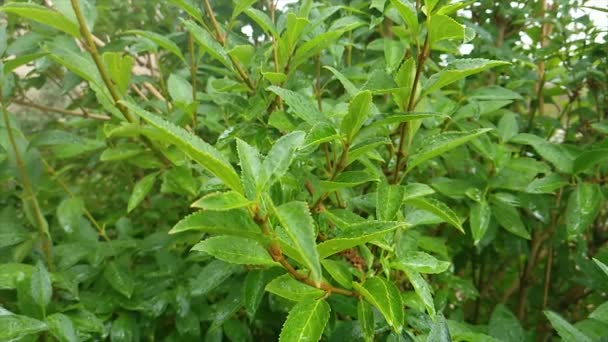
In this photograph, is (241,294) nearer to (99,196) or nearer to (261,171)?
(261,171)

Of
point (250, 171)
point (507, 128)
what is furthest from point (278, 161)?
point (507, 128)

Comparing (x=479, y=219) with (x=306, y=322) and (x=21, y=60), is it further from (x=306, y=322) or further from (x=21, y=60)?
(x=21, y=60)

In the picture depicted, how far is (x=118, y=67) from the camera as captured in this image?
85 centimetres

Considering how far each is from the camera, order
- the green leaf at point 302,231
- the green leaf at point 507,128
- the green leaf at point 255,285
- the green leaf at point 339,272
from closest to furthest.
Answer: the green leaf at point 302,231, the green leaf at point 339,272, the green leaf at point 255,285, the green leaf at point 507,128

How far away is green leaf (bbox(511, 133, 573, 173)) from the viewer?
0.95 meters

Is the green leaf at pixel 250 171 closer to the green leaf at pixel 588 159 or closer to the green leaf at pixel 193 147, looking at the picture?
the green leaf at pixel 193 147

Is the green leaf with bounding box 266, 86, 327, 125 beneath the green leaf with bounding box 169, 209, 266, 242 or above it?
above

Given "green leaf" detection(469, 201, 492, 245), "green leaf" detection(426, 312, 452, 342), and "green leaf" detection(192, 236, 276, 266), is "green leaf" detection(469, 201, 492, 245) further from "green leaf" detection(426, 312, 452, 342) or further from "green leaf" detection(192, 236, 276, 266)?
"green leaf" detection(192, 236, 276, 266)

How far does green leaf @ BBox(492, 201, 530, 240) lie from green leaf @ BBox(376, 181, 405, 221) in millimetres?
410

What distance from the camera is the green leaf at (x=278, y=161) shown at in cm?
50

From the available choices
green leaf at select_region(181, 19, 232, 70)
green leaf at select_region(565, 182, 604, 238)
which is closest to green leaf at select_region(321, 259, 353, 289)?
green leaf at select_region(181, 19, 232, 70)

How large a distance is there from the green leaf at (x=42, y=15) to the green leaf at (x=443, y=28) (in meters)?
0.50

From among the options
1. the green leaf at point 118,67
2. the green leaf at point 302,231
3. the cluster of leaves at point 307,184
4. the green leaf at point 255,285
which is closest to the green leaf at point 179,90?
the cluster of leaves at point 307,184

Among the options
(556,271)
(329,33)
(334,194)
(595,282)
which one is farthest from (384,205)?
(556,271)
